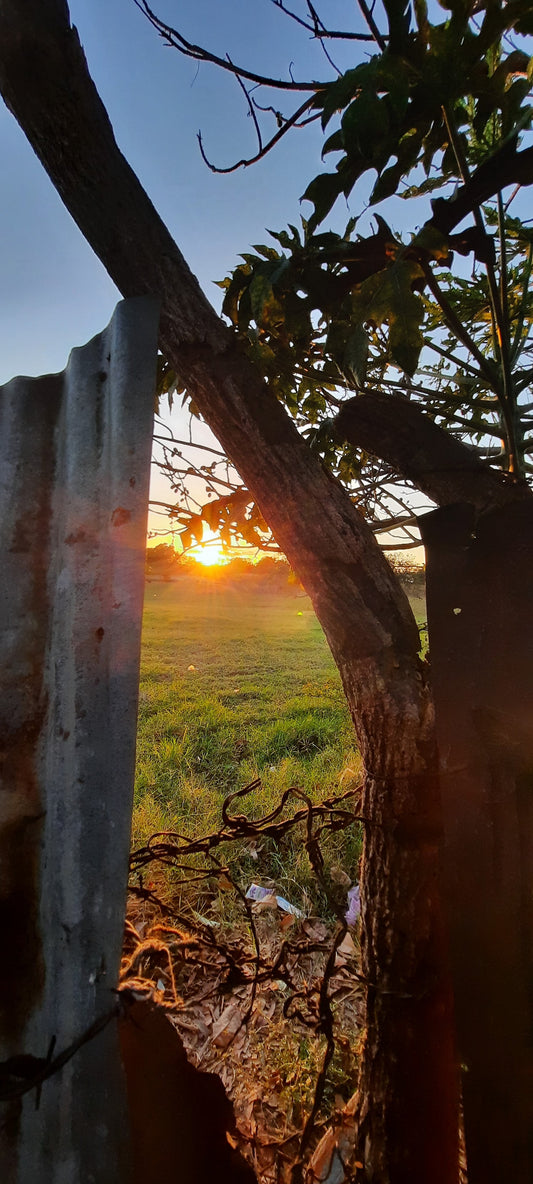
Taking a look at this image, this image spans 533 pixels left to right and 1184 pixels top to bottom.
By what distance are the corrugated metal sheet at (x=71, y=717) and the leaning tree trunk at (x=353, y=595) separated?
1.28 feet

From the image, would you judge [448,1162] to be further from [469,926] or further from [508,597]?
A: [508,597]

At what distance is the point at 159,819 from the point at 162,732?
151cm

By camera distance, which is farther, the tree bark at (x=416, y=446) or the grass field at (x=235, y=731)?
the grass field at (x=235, y=731)

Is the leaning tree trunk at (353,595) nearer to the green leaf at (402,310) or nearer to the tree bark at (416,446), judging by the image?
the tree bark at (416,446)

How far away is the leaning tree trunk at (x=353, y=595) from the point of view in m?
1.06

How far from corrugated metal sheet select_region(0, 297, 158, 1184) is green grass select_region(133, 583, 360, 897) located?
4.80 ft

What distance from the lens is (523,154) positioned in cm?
91

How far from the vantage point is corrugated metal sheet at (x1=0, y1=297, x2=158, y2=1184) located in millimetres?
729

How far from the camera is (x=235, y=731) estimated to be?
4590 millimetres

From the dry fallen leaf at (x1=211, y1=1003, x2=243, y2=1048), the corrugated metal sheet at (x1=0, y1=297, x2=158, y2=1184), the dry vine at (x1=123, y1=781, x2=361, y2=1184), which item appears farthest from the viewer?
the dry fallen leaf at (x1=211, y1=1003, x2=243, y2=1048)

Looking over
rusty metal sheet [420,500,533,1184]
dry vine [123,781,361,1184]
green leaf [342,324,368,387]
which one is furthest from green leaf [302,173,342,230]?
dry vine [123,781,361,1184]

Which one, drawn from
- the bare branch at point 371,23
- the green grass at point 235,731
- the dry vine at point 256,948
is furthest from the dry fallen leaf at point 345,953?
the bare branch at point 371,23

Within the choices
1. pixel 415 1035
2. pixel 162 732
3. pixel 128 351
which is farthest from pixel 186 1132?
pixel 162 732

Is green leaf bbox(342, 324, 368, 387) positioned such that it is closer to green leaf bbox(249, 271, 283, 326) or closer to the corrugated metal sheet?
green leaf bbox(249, 271, 283, 326)
